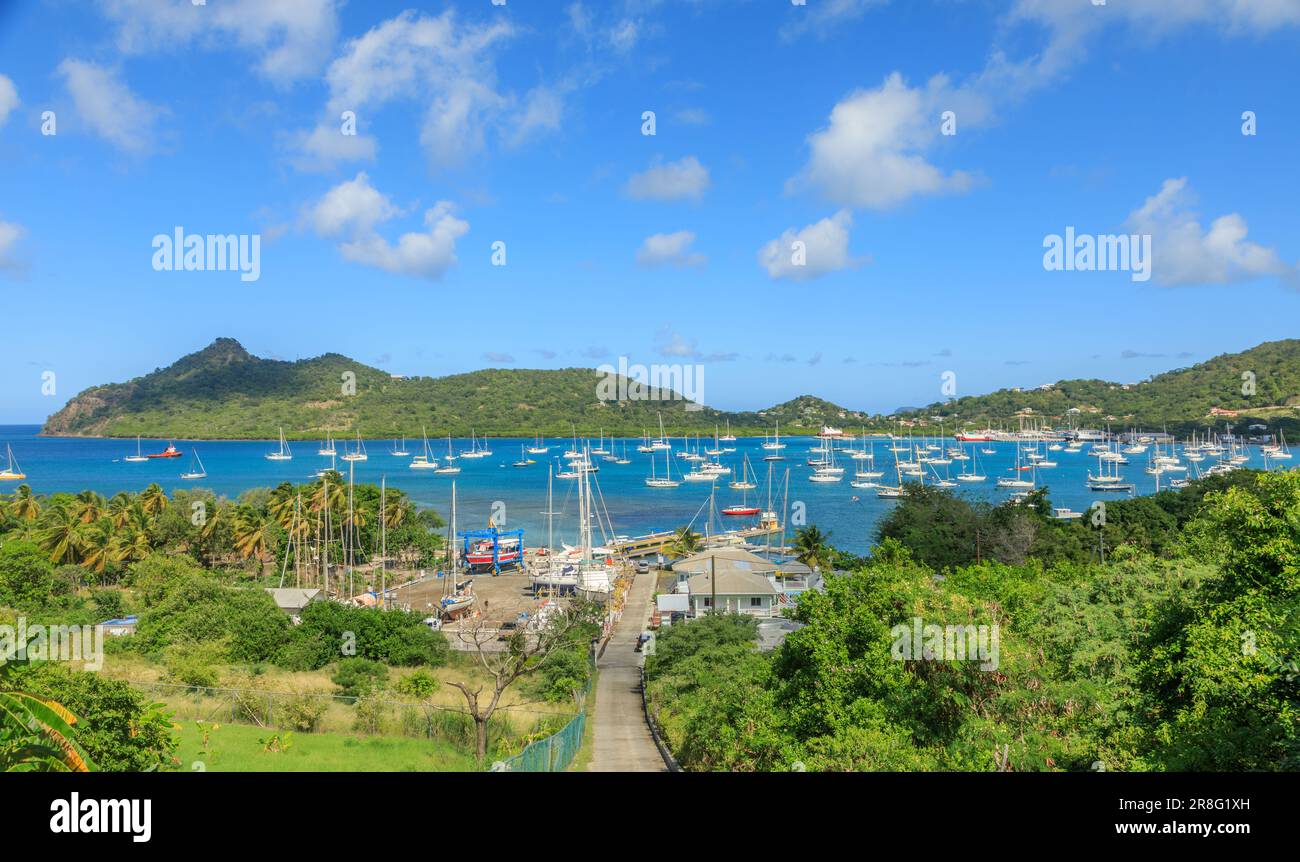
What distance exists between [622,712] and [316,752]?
22.8 feet

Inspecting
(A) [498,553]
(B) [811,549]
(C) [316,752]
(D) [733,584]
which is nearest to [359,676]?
(C) [316,752]

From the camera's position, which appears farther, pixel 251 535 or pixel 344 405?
pixel 344 405

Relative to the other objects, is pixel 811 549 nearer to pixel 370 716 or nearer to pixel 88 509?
pixel 370 716

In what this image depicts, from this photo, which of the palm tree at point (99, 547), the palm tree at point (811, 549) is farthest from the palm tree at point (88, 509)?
the palm tree at point (811, 549)

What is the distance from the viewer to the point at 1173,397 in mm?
126000

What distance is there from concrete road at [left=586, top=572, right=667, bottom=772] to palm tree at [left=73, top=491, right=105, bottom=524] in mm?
25624

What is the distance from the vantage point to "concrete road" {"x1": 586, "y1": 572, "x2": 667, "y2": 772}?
13711 millimetres

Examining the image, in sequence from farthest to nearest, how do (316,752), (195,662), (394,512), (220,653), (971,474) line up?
(971,474) → (394,512) → (220,653) → (195,662) → (316,752)

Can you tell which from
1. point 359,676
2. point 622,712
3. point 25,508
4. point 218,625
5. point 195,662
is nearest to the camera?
point 622,712

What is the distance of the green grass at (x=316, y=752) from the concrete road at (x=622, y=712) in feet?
8.23

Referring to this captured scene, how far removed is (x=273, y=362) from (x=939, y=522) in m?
154

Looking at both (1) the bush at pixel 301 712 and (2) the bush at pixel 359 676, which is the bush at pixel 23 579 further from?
(1) the bush at pixel 301 712

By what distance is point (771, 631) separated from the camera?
2491 centimetres
